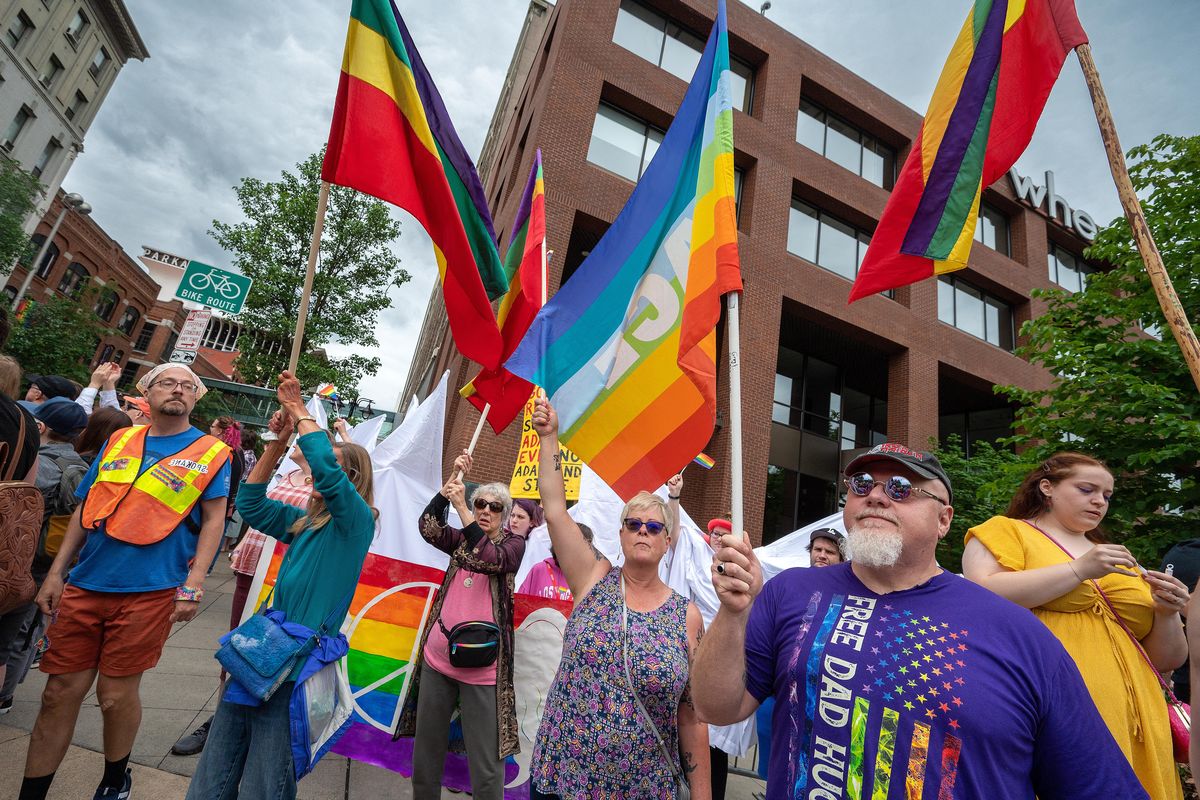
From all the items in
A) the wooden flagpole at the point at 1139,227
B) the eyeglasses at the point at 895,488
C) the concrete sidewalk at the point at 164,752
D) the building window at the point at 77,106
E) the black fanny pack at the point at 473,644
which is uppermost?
the building window at the point at 77,106

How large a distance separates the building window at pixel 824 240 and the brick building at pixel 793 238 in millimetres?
51

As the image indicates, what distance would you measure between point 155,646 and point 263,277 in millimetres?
16951

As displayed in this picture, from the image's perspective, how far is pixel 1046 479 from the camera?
2.63m

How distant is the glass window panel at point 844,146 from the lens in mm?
18234

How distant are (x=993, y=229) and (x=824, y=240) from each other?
8312mm

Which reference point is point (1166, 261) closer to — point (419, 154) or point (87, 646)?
point (419, 154)

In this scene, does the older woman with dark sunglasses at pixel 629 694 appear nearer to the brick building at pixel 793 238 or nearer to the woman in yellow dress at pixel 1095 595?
the woman in yellow dress at pixel 1095 595

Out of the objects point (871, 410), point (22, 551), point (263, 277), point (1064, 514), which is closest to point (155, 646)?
point (22, 551)

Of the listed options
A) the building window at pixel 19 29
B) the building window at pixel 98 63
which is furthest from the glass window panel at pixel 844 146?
the building window at pixel 98 63

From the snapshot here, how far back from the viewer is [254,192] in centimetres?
1747

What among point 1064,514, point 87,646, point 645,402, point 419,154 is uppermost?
point 419,154

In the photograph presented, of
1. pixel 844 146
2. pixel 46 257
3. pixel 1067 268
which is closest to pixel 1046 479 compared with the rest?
pixel 844 146

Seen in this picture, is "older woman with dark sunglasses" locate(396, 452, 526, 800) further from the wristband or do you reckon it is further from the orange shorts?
the orange shorts

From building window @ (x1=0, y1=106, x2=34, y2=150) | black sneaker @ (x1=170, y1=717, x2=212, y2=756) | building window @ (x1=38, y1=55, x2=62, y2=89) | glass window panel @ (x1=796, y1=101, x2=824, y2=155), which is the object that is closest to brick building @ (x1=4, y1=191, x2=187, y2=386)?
building window @ (x1=0, y1=106, x2=34, y2=150)
